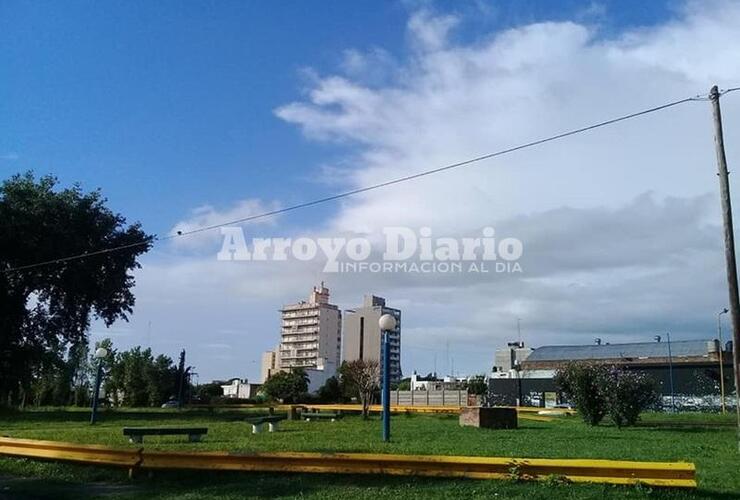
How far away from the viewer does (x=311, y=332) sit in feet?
491

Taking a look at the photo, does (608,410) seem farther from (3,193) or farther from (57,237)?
(3,193)

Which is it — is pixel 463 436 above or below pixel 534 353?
below

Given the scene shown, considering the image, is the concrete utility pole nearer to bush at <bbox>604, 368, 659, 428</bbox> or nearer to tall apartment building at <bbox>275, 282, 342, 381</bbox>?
bush at <bbox>604, 368, 659, 428</bbox>

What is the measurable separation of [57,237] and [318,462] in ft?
101

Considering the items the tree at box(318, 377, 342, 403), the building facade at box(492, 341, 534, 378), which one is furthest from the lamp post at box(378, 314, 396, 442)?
the building facade at box(492, 341, 534, 378)

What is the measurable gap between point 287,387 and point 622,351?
39.6m

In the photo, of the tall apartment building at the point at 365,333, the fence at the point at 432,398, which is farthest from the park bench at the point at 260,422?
the tall apartment building at the point at 365,333

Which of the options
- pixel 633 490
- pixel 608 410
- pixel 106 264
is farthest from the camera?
pixel 106 264

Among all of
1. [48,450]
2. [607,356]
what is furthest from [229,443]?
[607,356]

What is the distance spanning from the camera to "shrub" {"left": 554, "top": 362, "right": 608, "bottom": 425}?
24.9m

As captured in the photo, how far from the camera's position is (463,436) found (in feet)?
59.7

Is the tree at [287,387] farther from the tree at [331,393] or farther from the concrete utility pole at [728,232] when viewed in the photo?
the concrete utility pole at [728,232]

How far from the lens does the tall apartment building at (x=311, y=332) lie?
147625 mm

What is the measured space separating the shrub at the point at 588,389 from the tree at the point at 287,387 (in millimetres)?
42618
